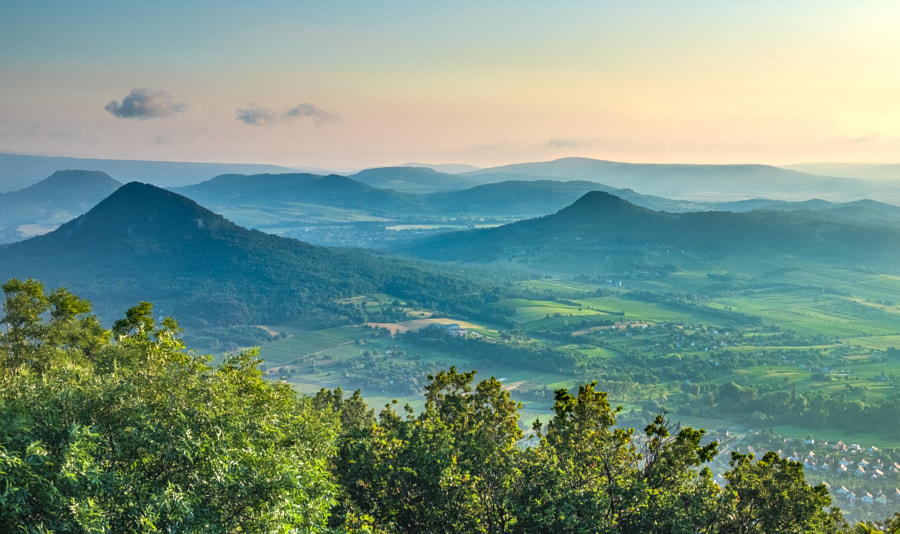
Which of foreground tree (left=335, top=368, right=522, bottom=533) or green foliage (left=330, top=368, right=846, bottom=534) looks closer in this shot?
green foliage (left=330, top=368, right=846, bottom=534)

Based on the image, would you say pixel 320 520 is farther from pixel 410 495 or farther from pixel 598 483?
pixel 598 483

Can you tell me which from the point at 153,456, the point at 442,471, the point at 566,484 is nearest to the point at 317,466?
the point at 442,471

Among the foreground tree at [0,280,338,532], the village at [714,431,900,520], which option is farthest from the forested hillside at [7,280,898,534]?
the village at [714,431,900,520]

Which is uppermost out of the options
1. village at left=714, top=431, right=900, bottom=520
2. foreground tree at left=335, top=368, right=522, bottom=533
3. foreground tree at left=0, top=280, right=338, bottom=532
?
foreground tree at left=0, top=280, right=338, bottom=532

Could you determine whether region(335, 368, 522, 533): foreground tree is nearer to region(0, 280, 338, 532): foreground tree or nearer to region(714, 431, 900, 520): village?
region(0, 280, 338, 532): foreground tree

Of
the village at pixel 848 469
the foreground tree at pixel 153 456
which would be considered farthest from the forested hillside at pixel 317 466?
the village at pixel 848 469

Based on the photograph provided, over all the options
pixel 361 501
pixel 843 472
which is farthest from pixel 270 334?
pixel 361 501

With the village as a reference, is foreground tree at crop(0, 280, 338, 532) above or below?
above

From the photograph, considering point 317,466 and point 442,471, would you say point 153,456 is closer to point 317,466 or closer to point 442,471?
point 317,466

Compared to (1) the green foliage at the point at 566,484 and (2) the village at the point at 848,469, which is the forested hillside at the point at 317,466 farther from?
(2) the village at the point at 848,469
